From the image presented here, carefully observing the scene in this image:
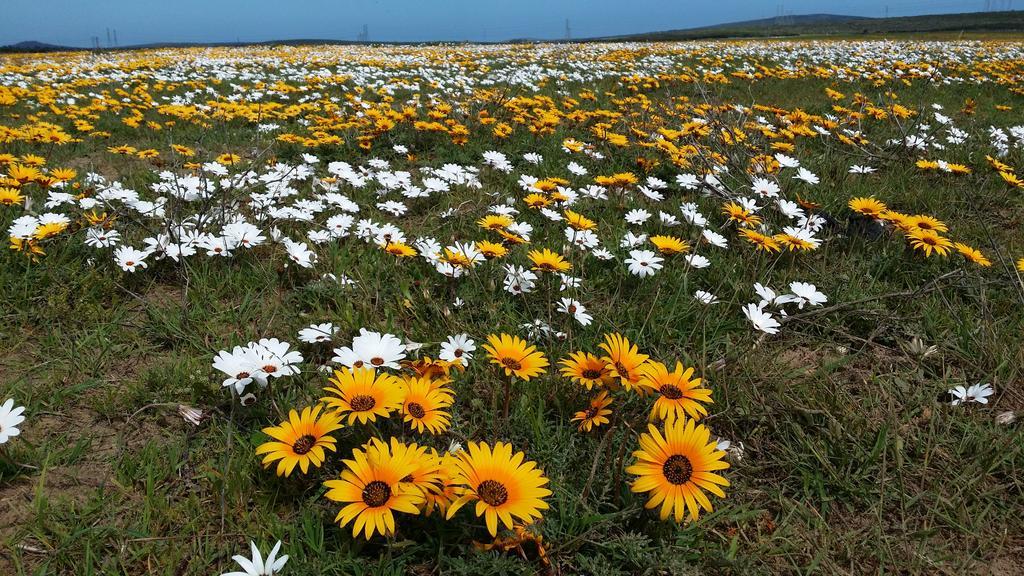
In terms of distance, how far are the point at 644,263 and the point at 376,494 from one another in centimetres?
186

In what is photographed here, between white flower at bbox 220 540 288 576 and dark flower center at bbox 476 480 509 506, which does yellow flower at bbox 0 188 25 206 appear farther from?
dark flower center at bbox 476 480 509 506

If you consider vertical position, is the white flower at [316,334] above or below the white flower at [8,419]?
above

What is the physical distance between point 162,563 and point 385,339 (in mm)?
869

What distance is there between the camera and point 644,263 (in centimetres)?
269

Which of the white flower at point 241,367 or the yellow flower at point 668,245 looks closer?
the white flower at point 241,367

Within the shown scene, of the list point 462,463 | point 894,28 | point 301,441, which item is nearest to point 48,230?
point 301,441

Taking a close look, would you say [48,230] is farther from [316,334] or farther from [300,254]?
[316,334]

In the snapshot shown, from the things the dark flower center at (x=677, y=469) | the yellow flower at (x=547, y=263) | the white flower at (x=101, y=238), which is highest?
the white flower at (x=101, y=238)

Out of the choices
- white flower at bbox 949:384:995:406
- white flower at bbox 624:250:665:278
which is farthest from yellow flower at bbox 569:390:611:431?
white flower at bbox 949:384:995:406

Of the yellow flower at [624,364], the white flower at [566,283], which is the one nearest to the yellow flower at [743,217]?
the white flower at [566,283]

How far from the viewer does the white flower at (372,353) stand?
68.6 inches

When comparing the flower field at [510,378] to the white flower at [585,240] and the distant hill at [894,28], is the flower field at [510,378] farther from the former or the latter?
the distant hill at [894,28]

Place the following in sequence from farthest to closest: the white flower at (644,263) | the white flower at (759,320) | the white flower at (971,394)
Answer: the white flower at (644,263) < the white flower at (759,320) < the white flower at (971,394)

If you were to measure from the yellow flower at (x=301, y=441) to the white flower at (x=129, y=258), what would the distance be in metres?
1.63
